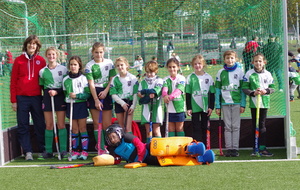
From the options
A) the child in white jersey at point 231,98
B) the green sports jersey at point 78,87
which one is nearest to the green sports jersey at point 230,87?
the child in white jersey at point 231,98

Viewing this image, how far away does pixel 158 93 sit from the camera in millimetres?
6160

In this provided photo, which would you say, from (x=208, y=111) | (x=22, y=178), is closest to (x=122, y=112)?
(x=208, y=111)

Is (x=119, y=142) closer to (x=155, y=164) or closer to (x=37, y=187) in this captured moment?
(x=155, y=164)

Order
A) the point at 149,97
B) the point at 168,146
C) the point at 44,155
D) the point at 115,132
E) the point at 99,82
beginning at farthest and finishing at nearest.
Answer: the point at 44,155, the point at 99,82, the point at 149,97, the point at 115,132, the point at 168,146

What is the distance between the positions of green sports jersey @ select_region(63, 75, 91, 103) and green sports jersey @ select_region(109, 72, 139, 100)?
13.7 inches

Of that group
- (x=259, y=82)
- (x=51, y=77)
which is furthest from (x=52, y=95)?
(x=259, y=82)

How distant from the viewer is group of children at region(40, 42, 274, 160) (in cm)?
624

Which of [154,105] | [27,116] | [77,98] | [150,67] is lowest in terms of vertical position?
[27,116]

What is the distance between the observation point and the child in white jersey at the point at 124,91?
20.5ft

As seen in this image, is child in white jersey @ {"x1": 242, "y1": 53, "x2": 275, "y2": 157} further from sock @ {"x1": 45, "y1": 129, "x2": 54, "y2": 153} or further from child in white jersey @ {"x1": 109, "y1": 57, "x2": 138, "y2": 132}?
sock @ {"x1": 45, "y1": 129, "x2": 54, "y2": 153}

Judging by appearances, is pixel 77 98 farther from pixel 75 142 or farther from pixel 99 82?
pixel 75 142

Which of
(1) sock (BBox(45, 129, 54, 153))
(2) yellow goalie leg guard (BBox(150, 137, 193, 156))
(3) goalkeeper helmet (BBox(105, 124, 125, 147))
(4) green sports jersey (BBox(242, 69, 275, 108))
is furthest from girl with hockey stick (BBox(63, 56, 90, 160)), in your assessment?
(4) green sports jersey (BBox(242, 69, 275, 108))

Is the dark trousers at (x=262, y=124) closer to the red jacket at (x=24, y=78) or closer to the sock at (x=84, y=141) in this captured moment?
the sock at (x=84, y=141)

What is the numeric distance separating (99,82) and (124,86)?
380 millimetres
